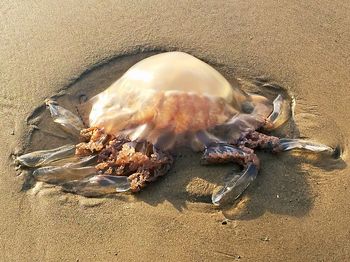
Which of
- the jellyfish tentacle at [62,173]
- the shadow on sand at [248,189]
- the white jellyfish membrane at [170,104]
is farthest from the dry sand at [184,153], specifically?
the white jellyfish membrane at [170,104]

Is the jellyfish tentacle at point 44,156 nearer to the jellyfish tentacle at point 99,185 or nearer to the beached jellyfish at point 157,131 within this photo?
the beached jellyfish at point 157,131

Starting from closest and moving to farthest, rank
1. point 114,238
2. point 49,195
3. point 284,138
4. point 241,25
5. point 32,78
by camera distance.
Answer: point 114,238, point 49,195, point 284,138, point 32,78, point 241,25

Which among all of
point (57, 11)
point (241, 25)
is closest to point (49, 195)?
point (57, 11)

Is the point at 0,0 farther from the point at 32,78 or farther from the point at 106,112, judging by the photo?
the point at 106,112

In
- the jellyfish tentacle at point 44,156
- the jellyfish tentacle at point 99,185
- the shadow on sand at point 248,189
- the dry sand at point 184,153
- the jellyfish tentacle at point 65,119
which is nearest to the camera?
the dry sand at point 184,153

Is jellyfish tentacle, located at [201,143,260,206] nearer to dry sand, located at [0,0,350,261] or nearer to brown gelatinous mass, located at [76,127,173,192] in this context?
dry sand, located at [0,0,350,261]

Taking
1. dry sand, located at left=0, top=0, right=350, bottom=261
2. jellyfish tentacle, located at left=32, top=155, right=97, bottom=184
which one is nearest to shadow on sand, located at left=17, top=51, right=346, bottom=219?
dry sand, located at left=0, top=0, right=350, bottom=261

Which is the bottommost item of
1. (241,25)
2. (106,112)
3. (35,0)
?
(106,112)
